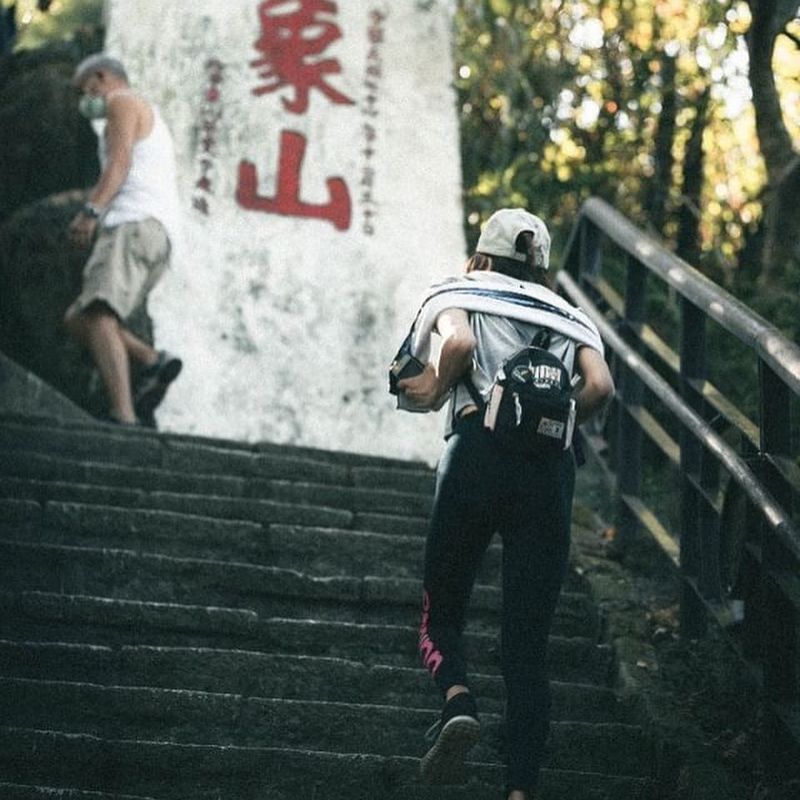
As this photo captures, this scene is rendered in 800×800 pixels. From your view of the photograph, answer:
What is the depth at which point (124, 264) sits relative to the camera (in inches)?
306

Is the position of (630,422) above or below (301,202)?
below

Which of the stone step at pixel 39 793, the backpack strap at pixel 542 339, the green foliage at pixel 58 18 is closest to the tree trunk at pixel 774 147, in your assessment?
the backpack strap at pixel 542 339

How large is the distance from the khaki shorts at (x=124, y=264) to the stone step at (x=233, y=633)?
10.1ft

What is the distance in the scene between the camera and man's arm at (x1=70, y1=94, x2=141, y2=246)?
7609mm

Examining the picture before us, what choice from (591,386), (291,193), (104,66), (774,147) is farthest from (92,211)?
(591,386)

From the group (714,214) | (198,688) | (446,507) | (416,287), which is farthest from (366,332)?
(446,507)

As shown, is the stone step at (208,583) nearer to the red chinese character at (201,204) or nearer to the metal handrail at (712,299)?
the metal handrail at (712,299)

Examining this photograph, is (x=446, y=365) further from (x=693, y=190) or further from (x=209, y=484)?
(x=693, y=190)

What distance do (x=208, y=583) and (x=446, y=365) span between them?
5.54 feet

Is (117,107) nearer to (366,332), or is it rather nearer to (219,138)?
(219,138)

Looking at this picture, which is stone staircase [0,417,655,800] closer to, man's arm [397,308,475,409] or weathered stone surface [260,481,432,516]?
weathered stone surface [260,481,432,516]

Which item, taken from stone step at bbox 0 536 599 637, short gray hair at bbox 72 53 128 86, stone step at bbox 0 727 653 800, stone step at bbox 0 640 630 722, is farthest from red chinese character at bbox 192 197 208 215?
stone step at bbox 0 727 653 800

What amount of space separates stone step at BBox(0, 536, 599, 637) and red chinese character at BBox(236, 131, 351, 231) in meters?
4.44

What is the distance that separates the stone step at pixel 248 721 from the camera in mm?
4250
